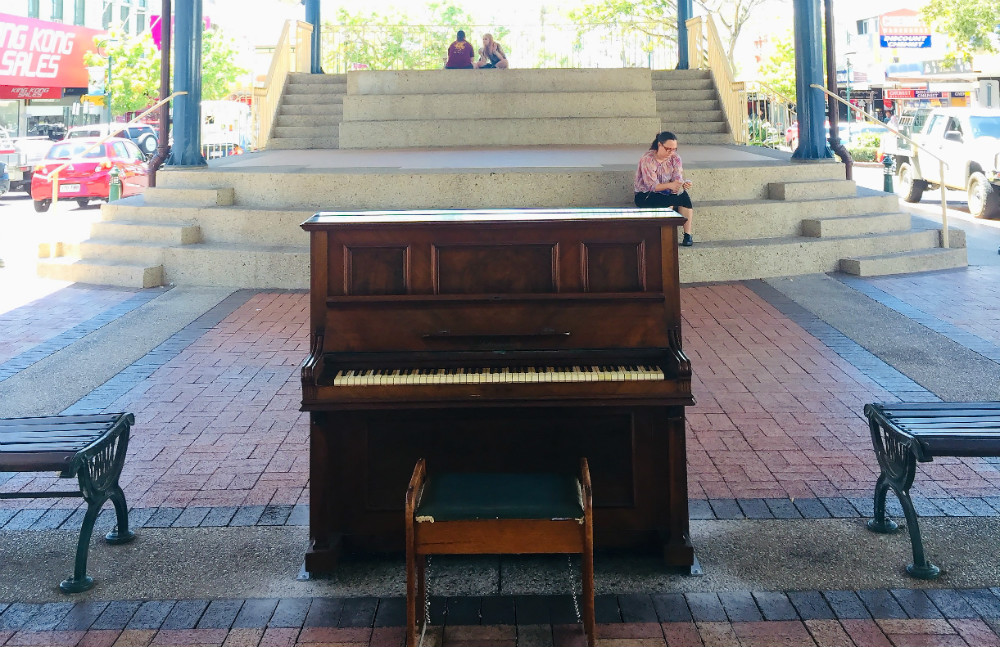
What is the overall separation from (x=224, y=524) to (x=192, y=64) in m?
10.4

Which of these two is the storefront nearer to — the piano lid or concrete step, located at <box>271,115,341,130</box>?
concrete step, located at <box>271,115,341,130</box>

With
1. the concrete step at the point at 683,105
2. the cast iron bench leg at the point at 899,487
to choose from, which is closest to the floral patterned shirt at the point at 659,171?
the cast iron bench leg at the point at 899,487

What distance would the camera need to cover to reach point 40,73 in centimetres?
4097

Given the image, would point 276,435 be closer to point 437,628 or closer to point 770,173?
point 437,628

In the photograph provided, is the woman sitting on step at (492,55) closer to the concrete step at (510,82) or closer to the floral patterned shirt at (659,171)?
the concrete step at (510,82)

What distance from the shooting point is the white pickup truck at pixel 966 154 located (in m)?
17.3

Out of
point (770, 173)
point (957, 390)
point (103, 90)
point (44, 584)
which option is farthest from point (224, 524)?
point (103, 90)

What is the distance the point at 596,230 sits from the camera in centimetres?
408

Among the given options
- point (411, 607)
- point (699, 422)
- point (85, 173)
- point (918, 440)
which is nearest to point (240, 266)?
point (699, 422)

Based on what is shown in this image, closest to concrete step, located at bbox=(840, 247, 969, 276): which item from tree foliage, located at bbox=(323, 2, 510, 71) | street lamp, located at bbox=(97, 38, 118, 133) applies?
tree foliage, located at bbox=(323, 2, 510, 71)

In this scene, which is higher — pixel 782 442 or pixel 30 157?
pixel 30 157

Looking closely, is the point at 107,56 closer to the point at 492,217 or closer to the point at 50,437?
the point at 50,437

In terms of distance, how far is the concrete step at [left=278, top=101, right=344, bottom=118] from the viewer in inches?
760

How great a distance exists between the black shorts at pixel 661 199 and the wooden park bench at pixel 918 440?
21.1 ft
